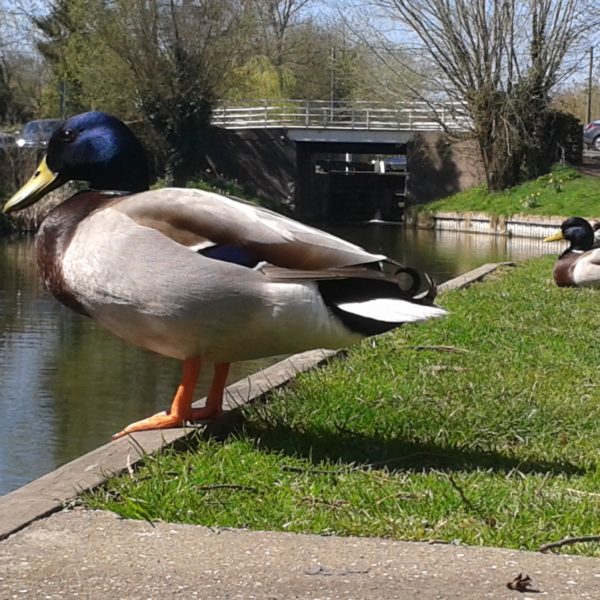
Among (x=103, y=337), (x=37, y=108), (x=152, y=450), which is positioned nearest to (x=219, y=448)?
(x=152, y=450)

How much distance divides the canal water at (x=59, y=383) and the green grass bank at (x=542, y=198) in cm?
1608

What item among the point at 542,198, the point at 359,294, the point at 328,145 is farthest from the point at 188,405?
the point at 328,145

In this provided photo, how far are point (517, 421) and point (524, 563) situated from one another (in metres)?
1.79

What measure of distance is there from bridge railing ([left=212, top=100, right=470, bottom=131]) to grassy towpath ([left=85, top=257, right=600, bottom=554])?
112 ft

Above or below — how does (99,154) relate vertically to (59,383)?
above

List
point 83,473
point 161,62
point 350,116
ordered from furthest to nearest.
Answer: point 350,116 → point 161,62 → point 83,473

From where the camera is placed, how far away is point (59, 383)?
10.1 meters

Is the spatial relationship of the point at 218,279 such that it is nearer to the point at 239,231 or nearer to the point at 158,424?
the point at 239,231

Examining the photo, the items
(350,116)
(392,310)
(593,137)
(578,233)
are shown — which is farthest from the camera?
(593,137)

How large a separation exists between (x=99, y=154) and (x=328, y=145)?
4019 cm

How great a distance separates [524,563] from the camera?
121 inches

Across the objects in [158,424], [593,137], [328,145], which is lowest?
[158,424]

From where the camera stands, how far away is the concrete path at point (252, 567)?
2.87 metres

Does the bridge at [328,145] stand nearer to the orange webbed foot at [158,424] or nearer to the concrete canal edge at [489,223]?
the concrete canal edge at [489,223]
